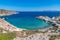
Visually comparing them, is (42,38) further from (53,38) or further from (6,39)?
(6,39)

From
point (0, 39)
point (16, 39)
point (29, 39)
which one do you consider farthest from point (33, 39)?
point (0, 39)

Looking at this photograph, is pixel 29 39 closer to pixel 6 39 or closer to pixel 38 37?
pixel 38 37

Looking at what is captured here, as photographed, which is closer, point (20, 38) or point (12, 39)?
point (12, 39)

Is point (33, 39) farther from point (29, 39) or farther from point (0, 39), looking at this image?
point (0, 39)

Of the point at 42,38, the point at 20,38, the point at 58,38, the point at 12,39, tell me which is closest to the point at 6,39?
the point at 12,39

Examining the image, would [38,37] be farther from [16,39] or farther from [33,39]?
[16,39]

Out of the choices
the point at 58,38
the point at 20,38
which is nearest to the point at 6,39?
the point at 20,38

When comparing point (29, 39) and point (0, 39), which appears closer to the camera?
point (0, 39)
